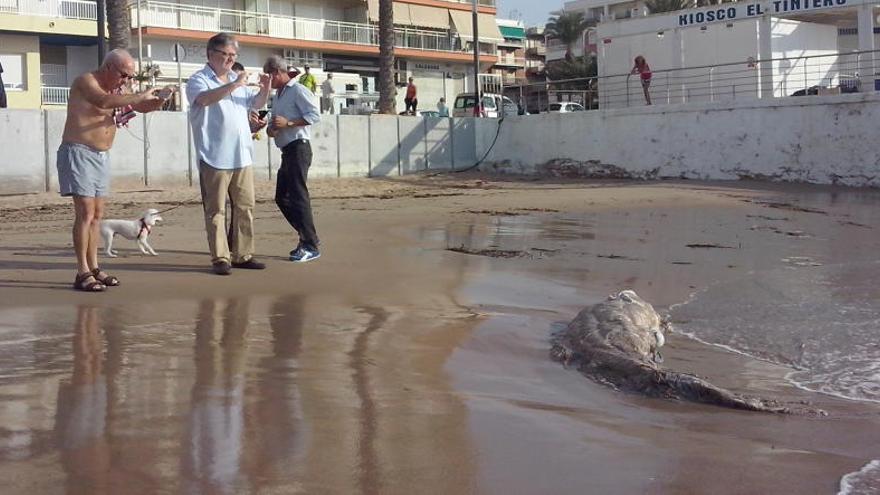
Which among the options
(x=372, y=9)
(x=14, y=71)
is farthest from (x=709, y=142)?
(x=372, y=9)

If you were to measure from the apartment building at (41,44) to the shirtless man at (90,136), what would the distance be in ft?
112

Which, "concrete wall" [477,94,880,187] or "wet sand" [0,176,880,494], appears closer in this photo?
"wet sand" [0,176,880,494]

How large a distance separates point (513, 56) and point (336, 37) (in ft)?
182

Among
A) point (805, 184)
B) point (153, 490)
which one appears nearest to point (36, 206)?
point (153, 490)

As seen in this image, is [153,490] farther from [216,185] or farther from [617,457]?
[216,185]

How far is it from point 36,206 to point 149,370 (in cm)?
1173

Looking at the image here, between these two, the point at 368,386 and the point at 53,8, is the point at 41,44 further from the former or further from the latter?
the point at 368,386

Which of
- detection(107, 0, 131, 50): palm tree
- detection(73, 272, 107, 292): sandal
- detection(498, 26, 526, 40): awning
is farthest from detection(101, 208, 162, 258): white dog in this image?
detection(498, 26, 526, 40): awning

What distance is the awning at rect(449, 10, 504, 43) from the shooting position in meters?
54.7

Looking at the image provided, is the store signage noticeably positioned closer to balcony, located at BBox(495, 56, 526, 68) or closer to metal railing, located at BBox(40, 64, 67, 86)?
metal railing, located at BBox(40, 64, 67, 86)

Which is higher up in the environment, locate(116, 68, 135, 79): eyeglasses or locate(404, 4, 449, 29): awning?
locate(404, 4, 449, 29): awning

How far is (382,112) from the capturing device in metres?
27.3

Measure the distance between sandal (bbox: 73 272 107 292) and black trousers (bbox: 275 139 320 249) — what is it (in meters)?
2.05

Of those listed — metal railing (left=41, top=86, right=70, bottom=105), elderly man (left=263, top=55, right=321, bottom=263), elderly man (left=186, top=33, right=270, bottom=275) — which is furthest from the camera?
metal railing (left=41, top=86, right=70, bottom=105)
